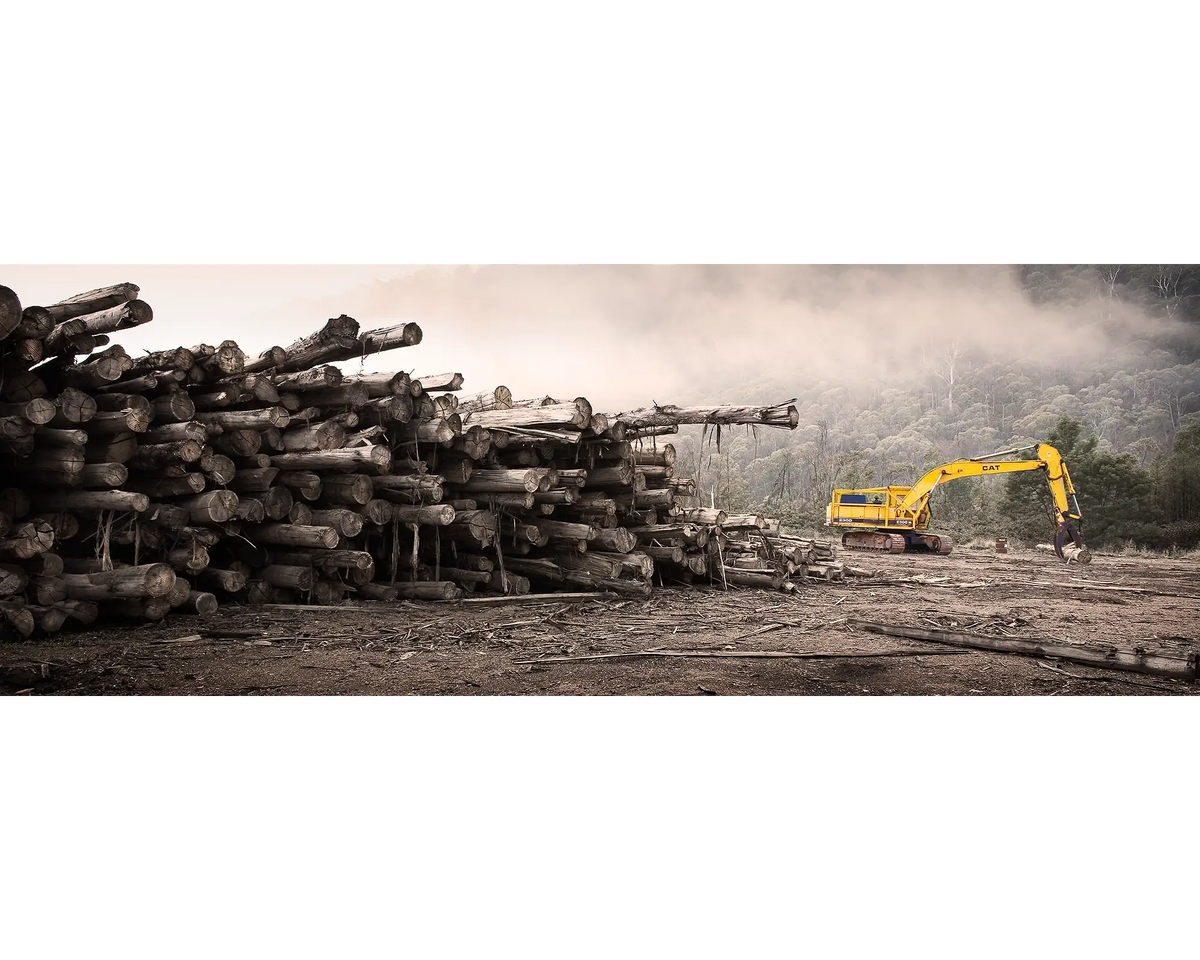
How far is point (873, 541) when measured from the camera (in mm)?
14352

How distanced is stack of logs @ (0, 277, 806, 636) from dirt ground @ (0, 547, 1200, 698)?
0.42 meters

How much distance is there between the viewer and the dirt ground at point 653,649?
4.18 meters

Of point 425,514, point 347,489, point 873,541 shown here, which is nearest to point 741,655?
point 425,514

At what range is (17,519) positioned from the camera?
543 cm

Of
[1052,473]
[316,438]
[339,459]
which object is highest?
[316,438]

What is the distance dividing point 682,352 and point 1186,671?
162 inches

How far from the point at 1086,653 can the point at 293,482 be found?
6078 millimetres

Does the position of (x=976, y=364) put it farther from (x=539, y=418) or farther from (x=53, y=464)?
(x=53, y=464)

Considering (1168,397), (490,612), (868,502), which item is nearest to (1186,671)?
(1168,397)

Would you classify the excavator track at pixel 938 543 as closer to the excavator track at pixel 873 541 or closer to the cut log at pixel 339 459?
the excavator track at pixel 873 541

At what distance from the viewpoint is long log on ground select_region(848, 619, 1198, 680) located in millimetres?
4062

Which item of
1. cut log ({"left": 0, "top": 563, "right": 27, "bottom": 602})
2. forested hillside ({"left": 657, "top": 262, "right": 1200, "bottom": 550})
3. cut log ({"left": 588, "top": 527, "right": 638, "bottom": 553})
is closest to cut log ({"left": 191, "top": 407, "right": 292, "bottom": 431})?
cut log ({"left": 0, "top": 563, "right": 27, "bottom": 602})

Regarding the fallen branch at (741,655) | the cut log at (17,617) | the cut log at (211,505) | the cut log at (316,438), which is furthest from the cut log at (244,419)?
the fallen branch at (741,655)
